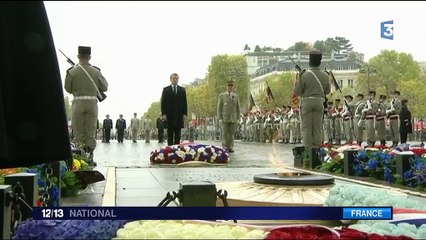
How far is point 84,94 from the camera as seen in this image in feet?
35.9

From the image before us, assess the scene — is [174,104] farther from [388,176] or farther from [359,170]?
[388,176]

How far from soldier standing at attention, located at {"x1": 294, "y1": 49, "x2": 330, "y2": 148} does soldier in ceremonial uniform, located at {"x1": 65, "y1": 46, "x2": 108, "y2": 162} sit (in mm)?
3491

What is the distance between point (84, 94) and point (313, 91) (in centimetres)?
402

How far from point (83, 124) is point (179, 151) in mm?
1991

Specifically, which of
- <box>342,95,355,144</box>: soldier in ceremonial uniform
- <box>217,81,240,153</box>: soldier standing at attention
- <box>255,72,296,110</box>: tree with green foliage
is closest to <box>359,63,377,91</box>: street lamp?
<box>255,72,296,110</box>: tree with green foliage

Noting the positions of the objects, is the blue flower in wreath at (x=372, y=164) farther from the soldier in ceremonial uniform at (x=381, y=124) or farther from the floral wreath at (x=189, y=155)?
the soldier in ceremonial uniform at (x=381, y=124)

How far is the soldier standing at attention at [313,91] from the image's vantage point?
11406mm

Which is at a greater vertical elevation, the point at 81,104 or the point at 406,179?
the point at 81,104

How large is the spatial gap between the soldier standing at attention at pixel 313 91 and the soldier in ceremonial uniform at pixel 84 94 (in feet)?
11.5

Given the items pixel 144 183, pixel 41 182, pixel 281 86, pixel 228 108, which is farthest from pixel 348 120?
pixel 281 86

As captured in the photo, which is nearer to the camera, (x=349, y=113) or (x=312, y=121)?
(x=312, y=121)

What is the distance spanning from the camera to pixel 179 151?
1218 centimetres

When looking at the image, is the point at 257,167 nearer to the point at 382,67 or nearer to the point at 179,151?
the point at 179,151

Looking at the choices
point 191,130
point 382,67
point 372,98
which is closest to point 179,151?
point 372,98
